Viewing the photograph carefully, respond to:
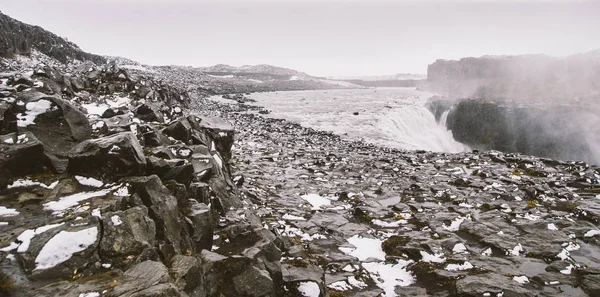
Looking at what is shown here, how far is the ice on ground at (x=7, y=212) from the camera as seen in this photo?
17.7 ft

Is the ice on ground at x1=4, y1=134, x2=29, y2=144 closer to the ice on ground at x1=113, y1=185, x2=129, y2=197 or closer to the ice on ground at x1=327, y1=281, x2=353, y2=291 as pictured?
the ice on ground at x1=113, y1=185, x2=129, y2=197

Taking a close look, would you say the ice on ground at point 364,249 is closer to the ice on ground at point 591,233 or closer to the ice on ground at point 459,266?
the ice on ground at point 459,266

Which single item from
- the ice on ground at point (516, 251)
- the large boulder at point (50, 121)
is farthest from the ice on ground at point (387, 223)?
the large boulder at point (50, 121)

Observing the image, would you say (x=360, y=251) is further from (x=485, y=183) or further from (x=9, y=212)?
(x=485, y=183)

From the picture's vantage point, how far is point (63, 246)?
4.62m

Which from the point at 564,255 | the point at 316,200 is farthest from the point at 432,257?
the point at 316,200

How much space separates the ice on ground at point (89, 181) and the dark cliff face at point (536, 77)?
201 feet

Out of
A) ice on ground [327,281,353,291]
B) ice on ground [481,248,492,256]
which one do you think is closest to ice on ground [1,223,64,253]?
ice on ground [327,281,353,291]

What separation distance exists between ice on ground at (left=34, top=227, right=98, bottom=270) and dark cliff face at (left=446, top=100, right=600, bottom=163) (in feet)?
175

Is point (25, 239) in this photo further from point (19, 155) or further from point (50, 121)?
point (50, 121)

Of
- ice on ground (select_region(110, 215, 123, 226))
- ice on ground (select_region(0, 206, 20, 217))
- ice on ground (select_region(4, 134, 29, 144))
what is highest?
ice on ground (select_region(4, 134, 29, 144))

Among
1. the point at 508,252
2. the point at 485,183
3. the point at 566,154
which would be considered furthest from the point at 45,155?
the point at 566,154

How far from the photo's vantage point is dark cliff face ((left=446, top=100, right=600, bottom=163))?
135 ft

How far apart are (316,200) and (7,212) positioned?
10293mm
